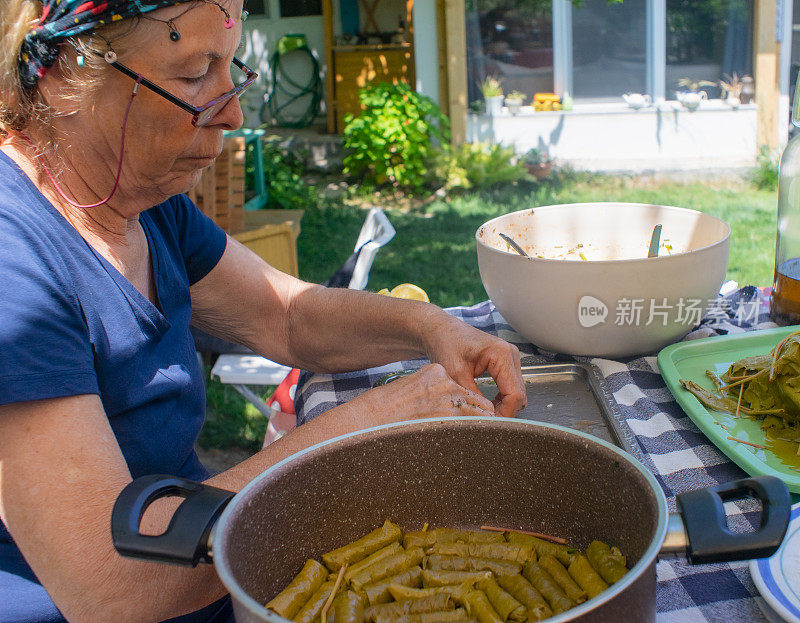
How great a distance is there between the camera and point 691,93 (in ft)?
23.2

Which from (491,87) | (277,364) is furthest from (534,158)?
(277,364)

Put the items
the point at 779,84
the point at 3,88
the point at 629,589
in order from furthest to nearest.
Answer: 1. the point at 779,84
2. the point at 3,88
3. the point at 629,589

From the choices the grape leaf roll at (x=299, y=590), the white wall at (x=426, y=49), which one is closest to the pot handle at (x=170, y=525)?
the grape leaf roll at (x=299, y=590)

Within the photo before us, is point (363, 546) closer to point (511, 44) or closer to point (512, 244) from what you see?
point (512, 244)

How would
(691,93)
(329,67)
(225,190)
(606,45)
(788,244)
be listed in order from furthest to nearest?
(329,67) → (606,45) → (691,93) → (225,190) → (788,244)

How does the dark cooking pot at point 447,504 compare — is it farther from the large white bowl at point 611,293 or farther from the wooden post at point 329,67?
the wooden post at point 329,67

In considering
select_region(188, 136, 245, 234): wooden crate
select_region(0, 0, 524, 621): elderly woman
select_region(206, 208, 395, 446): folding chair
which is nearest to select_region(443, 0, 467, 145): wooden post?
select_region(188, 136, 245, 234): wooden crate

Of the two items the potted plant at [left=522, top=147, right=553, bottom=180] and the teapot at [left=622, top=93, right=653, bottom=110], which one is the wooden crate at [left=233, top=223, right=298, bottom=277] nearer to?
the potted plant at [left=522, top=147, right=553, bottom=180]

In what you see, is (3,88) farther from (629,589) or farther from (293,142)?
(293,142)

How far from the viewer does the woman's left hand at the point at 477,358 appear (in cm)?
128

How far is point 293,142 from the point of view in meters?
8.43

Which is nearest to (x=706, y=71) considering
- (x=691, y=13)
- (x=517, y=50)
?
(x=691, y=13)

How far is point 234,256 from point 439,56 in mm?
6241

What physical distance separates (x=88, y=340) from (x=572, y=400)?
81 centimetres
